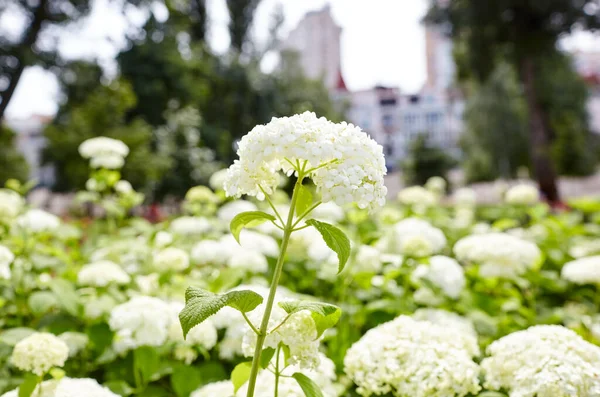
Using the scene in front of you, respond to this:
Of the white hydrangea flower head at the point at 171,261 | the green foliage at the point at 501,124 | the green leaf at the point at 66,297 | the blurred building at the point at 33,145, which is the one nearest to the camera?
the green leaf at the point at 66,297

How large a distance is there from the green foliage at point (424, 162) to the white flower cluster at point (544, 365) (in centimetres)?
931

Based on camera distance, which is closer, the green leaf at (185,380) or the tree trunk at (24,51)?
the green leaf at (185,380)

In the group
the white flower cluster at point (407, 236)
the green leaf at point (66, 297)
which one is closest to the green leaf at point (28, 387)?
the green leaf at point (66, 297)

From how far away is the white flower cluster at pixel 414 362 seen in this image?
2.70ft

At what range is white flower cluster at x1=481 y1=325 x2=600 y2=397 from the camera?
0.75 metres

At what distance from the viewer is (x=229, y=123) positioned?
34.8ft

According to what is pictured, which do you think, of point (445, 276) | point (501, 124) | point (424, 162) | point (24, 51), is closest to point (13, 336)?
point (445, 276)

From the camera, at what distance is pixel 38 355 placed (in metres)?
0.79

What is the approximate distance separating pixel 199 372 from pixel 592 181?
599 inches

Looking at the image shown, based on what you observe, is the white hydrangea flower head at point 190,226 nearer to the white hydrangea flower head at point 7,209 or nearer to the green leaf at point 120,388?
the white hydrangea flower head at point 7,209

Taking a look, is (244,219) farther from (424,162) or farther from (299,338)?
(424,162)

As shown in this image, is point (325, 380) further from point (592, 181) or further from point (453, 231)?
point (592, 181)

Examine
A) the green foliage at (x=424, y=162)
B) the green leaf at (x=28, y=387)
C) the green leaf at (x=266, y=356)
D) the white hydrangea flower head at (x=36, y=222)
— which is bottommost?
the green foliage at (x=424, y=162)

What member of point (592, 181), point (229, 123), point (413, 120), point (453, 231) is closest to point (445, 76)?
point (413, 120)
